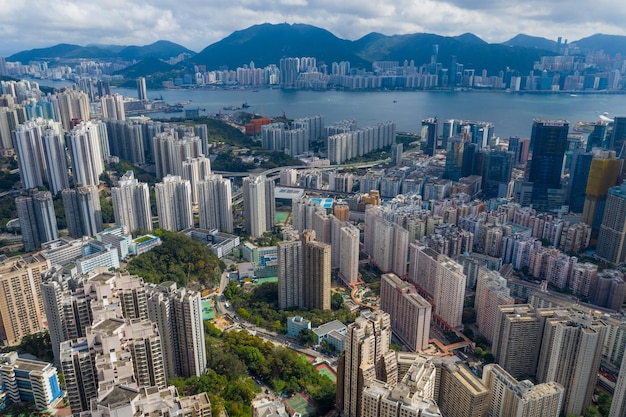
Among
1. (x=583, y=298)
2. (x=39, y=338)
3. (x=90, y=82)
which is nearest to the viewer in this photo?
(x=39, y=338)

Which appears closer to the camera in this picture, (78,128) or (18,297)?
(18,297)

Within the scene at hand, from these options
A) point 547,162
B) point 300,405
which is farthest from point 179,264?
point 547,162

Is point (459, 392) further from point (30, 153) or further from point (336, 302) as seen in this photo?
point (30, 153)

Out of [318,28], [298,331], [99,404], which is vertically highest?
[318,28]

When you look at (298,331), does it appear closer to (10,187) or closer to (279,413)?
(279,413)

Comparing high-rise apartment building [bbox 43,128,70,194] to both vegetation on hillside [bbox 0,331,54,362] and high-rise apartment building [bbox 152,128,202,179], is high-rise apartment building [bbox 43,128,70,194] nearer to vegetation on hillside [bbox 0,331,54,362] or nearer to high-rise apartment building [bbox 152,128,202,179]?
high-rise apartment building [bbox 152,128,202,179]

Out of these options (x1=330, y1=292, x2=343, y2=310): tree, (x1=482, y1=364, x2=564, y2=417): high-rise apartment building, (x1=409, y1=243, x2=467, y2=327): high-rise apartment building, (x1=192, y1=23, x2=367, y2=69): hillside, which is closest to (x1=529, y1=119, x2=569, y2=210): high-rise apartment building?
(x1=409, y1=243, x2=467, y2=327): high-rise apartment building

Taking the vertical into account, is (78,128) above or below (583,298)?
above

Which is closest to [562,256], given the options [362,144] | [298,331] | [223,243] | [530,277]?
[530,277]
